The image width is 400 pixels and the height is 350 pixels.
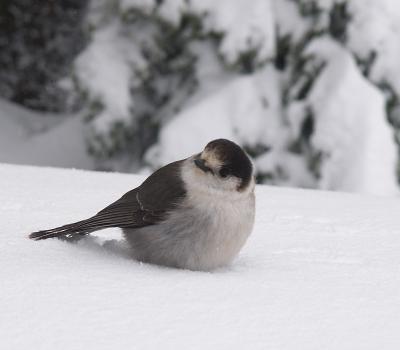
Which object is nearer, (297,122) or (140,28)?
(297,122)

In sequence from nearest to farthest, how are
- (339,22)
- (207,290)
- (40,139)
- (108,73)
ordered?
1. (207,290)
2. (339,22)
3. (108,73)
4. (40,139)

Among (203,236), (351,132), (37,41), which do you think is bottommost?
(203,236)

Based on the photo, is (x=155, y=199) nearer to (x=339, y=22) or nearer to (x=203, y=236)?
(x=203, y=236)

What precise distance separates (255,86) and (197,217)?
412 centimetres

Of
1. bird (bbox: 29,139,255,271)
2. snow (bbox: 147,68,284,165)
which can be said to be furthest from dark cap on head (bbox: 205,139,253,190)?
snow (bbox: 147,68,284,165)

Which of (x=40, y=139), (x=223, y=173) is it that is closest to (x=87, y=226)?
(x=223, y=173)

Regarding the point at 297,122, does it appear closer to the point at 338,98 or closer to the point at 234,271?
the point at 338,98

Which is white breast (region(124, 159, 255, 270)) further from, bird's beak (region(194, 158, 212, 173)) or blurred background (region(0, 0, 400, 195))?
blurred background (region(0, 0, 400, 195))

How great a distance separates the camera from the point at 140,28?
711 cm

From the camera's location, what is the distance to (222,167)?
292 centimetres

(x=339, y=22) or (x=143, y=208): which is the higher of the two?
(x=339, y=22)

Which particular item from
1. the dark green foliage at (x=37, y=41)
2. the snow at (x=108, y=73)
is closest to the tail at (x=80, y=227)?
the snow at (x=108, y=73)

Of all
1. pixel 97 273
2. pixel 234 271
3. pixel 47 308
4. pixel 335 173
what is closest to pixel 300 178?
pixel 335 173

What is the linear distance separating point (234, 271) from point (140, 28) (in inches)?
179
